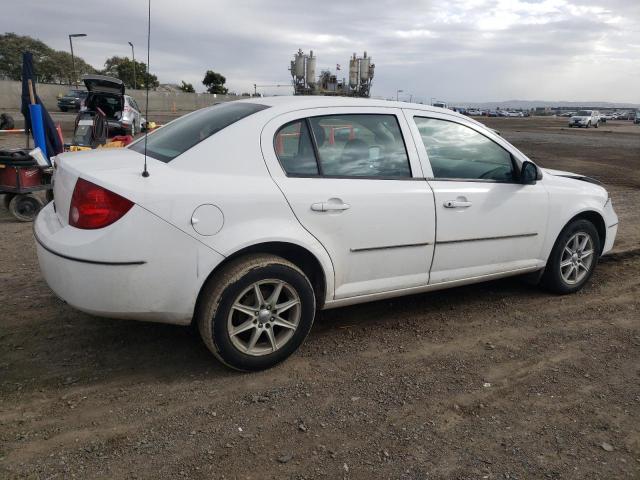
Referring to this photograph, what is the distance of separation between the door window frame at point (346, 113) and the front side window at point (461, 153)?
135 mm

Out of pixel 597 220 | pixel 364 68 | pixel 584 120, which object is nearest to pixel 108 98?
pixel 364 68

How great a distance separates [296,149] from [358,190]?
476 mm

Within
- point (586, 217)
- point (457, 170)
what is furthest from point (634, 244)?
point (457, 170)

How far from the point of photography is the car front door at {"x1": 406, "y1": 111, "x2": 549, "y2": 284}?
3883 millimetres

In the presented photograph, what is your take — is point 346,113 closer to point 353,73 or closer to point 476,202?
point 476,202

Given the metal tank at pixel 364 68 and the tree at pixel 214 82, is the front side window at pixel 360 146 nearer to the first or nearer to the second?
the metal tank at pixel 364 68

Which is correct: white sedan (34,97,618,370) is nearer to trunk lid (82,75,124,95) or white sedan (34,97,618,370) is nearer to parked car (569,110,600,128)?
trunk lid (82,75,124,95)

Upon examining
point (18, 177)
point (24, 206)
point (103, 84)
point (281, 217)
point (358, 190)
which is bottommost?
point (24, 206)

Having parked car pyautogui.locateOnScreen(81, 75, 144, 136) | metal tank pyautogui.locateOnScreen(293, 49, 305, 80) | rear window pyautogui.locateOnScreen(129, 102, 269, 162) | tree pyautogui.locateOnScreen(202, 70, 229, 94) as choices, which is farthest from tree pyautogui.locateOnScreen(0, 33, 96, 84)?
rear window pyautogui.locateOnScreen(129, 102, 269, 162)

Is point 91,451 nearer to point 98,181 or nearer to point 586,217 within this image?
point 98,181

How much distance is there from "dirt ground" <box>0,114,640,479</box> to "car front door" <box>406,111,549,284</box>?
1.63ft

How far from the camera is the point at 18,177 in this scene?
6.94m

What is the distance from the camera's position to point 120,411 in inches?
114

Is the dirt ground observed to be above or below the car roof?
below
